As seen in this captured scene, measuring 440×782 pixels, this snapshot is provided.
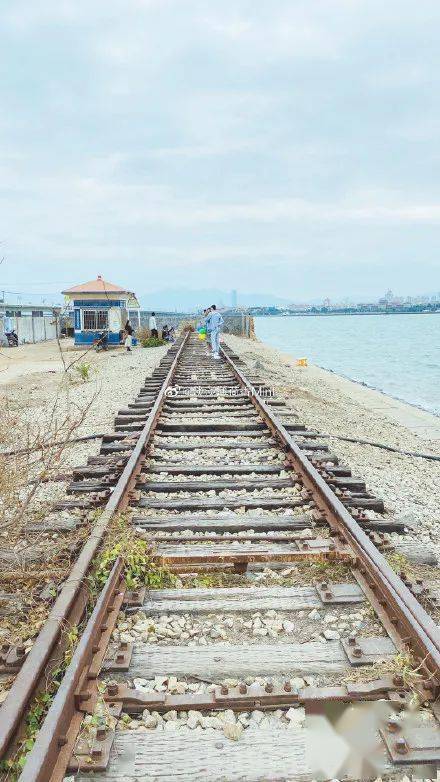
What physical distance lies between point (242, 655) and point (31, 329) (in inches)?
1541

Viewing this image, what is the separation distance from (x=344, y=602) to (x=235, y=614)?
587 mm

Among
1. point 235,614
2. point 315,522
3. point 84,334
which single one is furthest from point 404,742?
point 84,334

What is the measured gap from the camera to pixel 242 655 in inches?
117

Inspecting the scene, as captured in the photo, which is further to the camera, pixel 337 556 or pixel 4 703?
pixel 337 556

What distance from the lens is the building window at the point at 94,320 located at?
103ft

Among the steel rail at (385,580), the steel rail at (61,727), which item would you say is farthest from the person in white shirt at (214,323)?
the steel rail at (61,727)

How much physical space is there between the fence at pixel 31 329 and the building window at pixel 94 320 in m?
6.66

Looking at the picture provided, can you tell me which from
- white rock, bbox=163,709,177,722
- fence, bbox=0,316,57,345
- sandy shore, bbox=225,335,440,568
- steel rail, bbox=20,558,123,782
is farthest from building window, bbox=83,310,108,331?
white rock, bbox=163,709,177,722

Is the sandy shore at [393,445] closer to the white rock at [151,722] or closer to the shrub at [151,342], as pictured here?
the white rock at [151,722]

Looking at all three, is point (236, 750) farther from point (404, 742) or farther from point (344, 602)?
point (344, 602)

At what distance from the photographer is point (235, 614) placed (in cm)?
340

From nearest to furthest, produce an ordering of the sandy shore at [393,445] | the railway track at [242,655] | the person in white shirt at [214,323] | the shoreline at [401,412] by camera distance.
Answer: the railway track at [242,655]
the sandy shore at [393,445]
the shoreline at [401,412]
the person in white shirt at [214,323]

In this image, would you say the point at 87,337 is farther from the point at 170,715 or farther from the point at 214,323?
the point at 170,715

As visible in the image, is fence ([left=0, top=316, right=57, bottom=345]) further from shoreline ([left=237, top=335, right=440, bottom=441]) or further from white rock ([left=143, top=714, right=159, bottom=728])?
white rock ([left=143, top=714, right=159, bottom=728])
